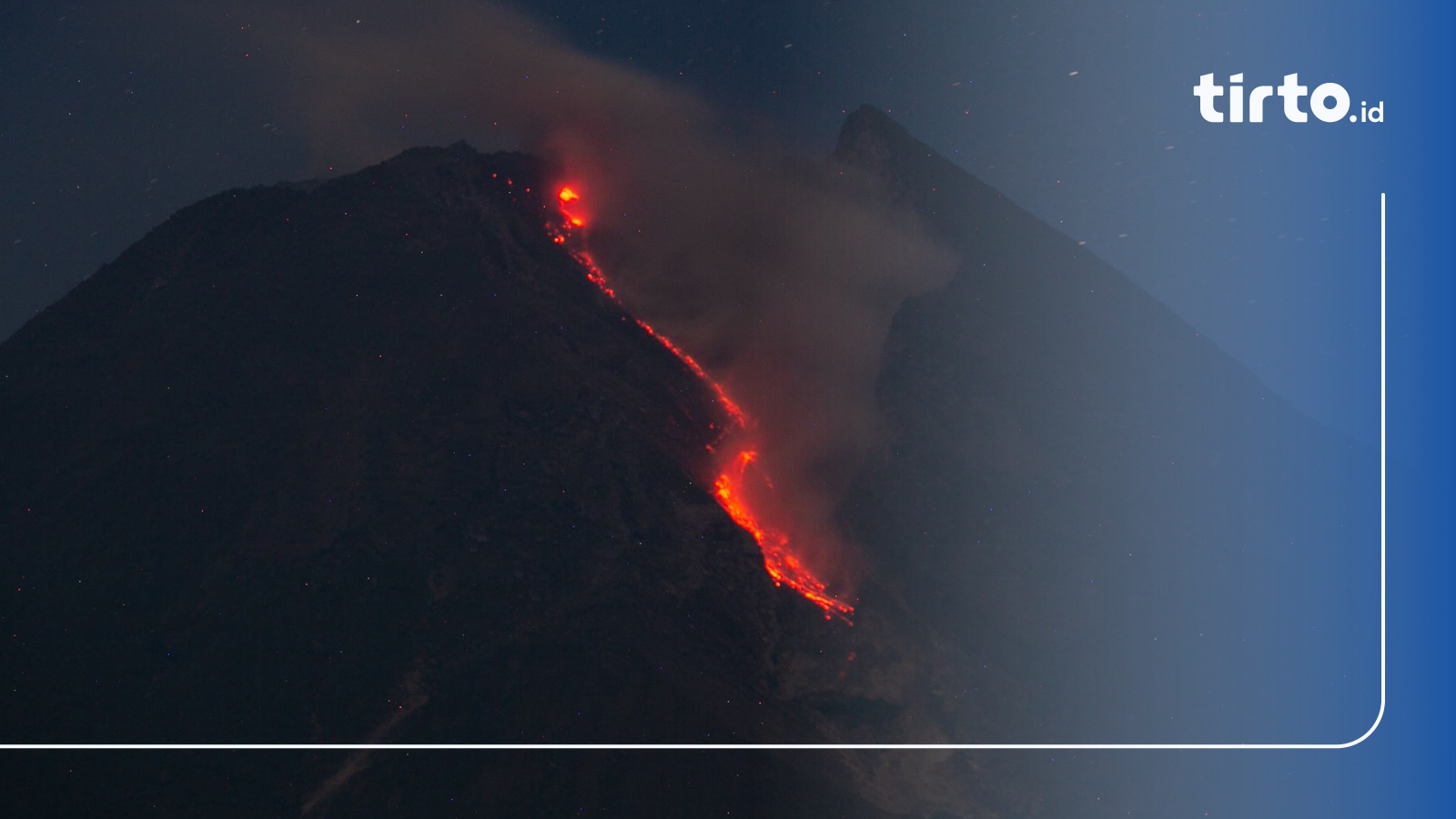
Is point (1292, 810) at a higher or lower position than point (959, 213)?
lower

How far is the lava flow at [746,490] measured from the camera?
7212 centimetres

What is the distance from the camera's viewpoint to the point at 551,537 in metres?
66.7

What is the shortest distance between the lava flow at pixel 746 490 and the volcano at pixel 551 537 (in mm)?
439

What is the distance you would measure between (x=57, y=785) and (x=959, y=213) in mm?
72846

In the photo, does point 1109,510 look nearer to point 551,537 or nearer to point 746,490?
point 746,490

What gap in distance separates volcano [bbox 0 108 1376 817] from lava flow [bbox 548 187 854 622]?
44cm

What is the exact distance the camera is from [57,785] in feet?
163

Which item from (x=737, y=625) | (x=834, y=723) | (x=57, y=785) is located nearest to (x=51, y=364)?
(x=57, y=785)

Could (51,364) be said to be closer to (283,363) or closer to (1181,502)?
(283,363)

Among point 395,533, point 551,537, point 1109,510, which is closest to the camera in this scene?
point 395,533

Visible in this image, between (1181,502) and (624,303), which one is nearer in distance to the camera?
(1181,502)

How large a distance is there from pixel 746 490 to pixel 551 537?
16.0 meters

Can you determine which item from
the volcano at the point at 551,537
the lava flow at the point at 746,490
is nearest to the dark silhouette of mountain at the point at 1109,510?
the volcano at the point at 551,537

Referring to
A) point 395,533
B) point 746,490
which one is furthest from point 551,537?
point 746,490
